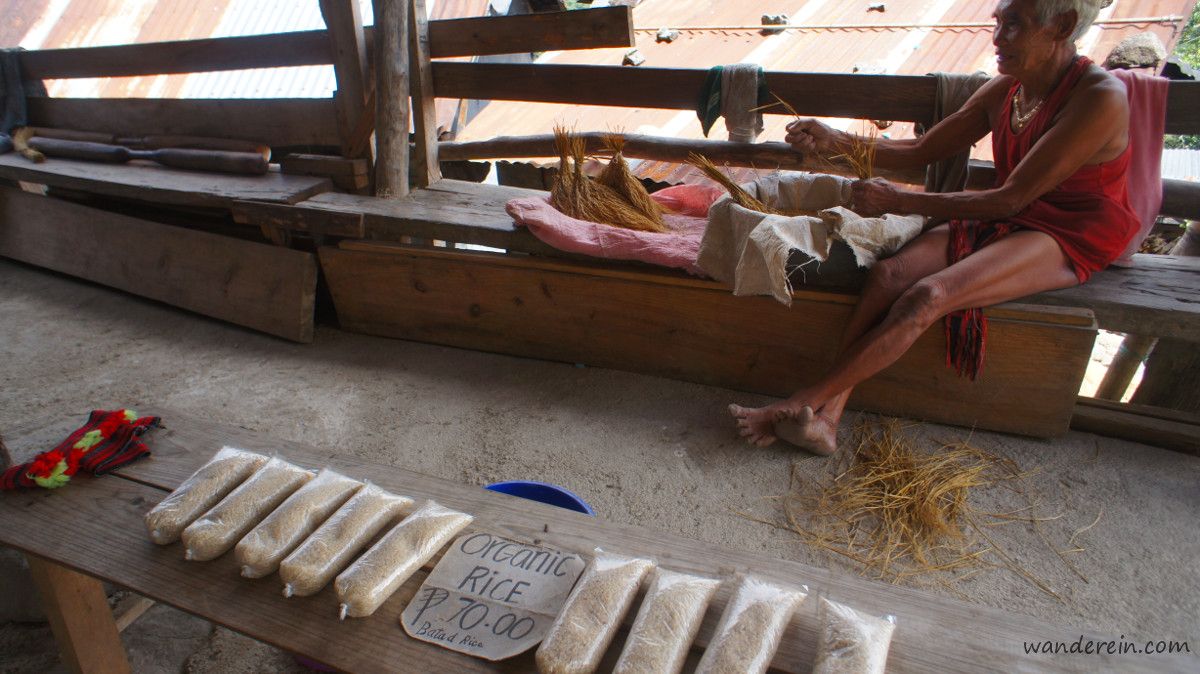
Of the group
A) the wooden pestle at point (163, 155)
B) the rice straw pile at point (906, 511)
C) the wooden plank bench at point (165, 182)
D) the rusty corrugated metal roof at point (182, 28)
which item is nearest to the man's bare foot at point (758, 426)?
the rice straw pile at point (906, 511)

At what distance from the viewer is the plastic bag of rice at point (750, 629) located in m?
1.10

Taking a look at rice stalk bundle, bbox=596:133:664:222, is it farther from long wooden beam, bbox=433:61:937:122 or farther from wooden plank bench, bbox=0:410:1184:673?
wooden plank bench, bbox=0:410:1184:673

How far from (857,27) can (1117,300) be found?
4.04m

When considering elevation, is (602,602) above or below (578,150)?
below

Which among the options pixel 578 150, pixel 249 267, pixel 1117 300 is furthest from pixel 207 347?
pixel 1117 300

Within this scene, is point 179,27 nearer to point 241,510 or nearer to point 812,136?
point 812,136

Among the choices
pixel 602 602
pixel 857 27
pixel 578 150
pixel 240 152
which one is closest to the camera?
pixel 602 602

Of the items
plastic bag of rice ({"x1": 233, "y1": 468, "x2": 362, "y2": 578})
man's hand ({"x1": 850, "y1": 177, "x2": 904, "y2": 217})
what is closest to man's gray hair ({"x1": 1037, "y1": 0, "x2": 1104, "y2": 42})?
man's hand ({"x1": 850, "y1": 177, "x2": 904, "y2": 217})

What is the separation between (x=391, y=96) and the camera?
11.9ft

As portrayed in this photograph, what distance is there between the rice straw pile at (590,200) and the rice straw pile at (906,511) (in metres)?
1.31

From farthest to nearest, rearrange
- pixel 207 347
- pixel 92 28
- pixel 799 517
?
1. pixel 92 28
2. pixel 207 347
3. pixel 799 517

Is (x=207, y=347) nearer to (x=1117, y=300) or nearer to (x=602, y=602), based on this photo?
(x=602, y=602)

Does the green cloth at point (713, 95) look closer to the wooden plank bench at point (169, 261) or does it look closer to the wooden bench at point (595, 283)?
the wooden bench at point (595, 283)

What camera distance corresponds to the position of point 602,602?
47.9 inches
